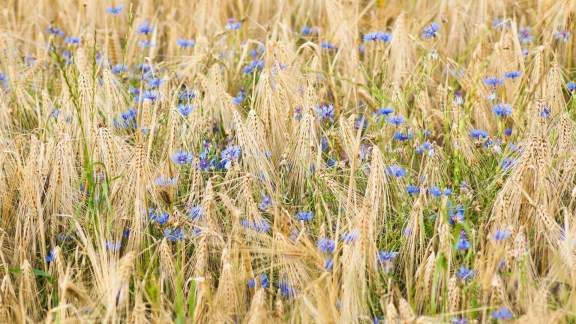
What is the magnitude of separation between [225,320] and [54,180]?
798 millimetres

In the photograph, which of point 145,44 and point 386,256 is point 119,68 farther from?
point 386,256

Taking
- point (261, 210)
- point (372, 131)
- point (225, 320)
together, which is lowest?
point (225, 320)

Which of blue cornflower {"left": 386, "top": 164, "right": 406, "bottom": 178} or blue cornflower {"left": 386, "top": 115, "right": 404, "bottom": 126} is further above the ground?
blue cornflower {"left": 386, "top": 115, "right": 404, "bottom": 126}

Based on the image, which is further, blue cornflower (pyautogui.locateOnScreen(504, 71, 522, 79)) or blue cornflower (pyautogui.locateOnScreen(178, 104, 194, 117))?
blue cornflower (pyautogui.locateOnScreen(504, 71, 522, 79))

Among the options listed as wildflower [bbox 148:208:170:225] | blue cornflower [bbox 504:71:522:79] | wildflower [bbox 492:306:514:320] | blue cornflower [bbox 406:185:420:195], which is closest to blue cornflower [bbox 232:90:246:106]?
wildflower [bbox 148:208:170:225]

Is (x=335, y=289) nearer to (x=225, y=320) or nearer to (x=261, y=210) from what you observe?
(x=225, y=320)

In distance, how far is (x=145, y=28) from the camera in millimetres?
3859

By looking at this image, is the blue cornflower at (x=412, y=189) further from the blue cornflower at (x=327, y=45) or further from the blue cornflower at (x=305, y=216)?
the blue cornflower at (x=327, y=45)

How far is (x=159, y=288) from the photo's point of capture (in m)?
2.36

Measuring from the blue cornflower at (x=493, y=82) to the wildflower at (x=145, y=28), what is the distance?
1416 millimetres

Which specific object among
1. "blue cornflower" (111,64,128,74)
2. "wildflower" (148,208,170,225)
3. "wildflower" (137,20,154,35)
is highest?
"wildflower" (137,20,154,35)

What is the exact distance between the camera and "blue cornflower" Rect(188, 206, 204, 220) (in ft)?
8.55

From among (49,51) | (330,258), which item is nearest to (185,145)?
(330,258)

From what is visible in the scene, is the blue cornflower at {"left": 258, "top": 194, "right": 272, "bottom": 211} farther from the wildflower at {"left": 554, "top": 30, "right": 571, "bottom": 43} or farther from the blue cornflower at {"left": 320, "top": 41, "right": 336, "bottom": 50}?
the wildflower at {"left": 554, "top": 30, "right": 571, "bottom": 43}
